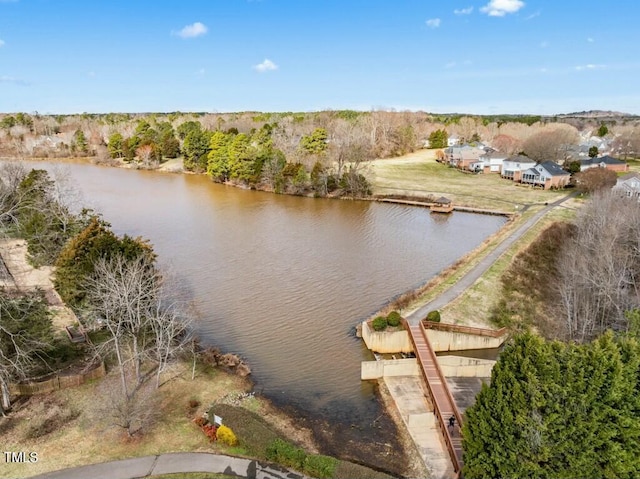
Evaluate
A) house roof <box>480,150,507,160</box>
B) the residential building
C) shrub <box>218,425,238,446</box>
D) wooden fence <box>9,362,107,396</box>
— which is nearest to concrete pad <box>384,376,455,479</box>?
shrub <box>218,425,238,446</box>

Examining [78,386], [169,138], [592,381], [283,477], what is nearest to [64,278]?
[78,386]

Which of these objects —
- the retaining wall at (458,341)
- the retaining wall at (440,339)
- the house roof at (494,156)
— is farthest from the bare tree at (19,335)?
the house roof at (494,156)

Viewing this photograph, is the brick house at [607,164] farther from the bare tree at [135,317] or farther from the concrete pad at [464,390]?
the bare tree at [135,317]

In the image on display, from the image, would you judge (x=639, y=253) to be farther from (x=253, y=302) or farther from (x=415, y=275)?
(x=253, y=302)

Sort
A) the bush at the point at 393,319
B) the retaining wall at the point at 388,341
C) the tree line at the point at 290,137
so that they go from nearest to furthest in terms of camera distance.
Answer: the retaining wall at the point at 388,341
the bush at the point at 393,319
the tree line at the point at 290,137

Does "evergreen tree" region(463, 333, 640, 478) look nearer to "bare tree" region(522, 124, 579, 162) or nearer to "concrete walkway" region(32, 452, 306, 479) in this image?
"concrete walkway" region(32, 452, 306, 479)
